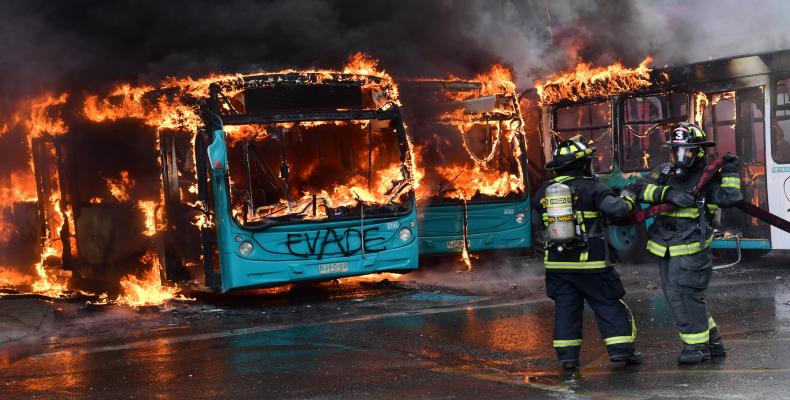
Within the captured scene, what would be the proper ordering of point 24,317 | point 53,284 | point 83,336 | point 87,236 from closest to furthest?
point 83,336, point 24,317, point 87,236, point 53,284

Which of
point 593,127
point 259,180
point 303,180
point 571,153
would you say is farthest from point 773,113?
point 571,153

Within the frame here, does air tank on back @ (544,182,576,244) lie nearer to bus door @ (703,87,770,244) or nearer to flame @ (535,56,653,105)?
bus door @ (703,87,770,244)

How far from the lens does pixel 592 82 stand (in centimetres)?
1472

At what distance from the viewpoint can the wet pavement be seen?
20.8 feet

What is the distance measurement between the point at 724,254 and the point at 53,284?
9.45 m

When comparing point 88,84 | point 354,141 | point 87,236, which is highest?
point 88,84

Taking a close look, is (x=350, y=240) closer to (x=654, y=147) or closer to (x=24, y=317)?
(x=24, y=317)

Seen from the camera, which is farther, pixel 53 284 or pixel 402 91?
pixel 53 284

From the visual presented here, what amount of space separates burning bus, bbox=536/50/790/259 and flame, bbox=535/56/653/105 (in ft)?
0.05

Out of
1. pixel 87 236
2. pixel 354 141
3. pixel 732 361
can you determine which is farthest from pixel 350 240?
pixel 732 361

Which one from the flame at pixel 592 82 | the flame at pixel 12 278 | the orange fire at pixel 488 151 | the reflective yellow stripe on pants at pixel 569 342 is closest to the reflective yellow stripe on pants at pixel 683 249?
the reflective yellow stripe on pants at pixel 569 342

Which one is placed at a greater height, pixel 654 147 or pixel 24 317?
pixel 654 147

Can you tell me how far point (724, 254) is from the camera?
1377 cm

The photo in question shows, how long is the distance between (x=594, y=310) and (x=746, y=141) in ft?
23.3
